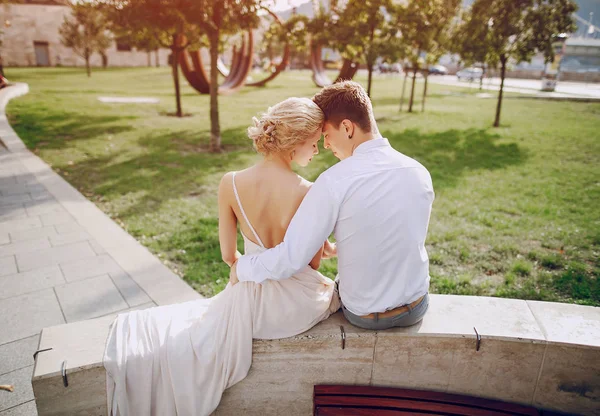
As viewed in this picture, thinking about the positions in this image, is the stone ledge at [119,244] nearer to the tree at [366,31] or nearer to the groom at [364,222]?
the groom at [364,222]

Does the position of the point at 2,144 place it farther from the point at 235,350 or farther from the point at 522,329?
the point at 522,329

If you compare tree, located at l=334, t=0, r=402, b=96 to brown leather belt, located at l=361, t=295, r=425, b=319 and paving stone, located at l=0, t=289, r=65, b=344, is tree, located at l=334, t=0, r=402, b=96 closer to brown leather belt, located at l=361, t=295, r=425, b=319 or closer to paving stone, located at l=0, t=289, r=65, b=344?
paving stone, located at l=0, t=289, r=65, b=344

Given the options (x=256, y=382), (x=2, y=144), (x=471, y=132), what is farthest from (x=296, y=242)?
(x=471, y=132)

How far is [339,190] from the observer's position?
2.00 metres

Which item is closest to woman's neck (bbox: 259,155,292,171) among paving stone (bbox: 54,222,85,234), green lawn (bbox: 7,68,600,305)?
green lawn (bbox: 7,68,600,305)

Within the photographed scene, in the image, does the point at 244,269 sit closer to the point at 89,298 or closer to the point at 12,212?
the point at 89,298

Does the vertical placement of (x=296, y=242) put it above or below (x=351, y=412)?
above

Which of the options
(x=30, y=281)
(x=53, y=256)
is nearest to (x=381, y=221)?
(x=30, y=281)

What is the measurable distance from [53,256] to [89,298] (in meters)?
1.22

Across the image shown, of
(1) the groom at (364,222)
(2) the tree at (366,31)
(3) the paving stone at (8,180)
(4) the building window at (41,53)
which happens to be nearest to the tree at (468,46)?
(2) the tree at (366,31)

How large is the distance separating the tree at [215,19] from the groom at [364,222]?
813 centimetres

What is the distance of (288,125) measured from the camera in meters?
2.15

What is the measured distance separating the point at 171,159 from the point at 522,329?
8.31 m

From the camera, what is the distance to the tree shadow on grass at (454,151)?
878cm
